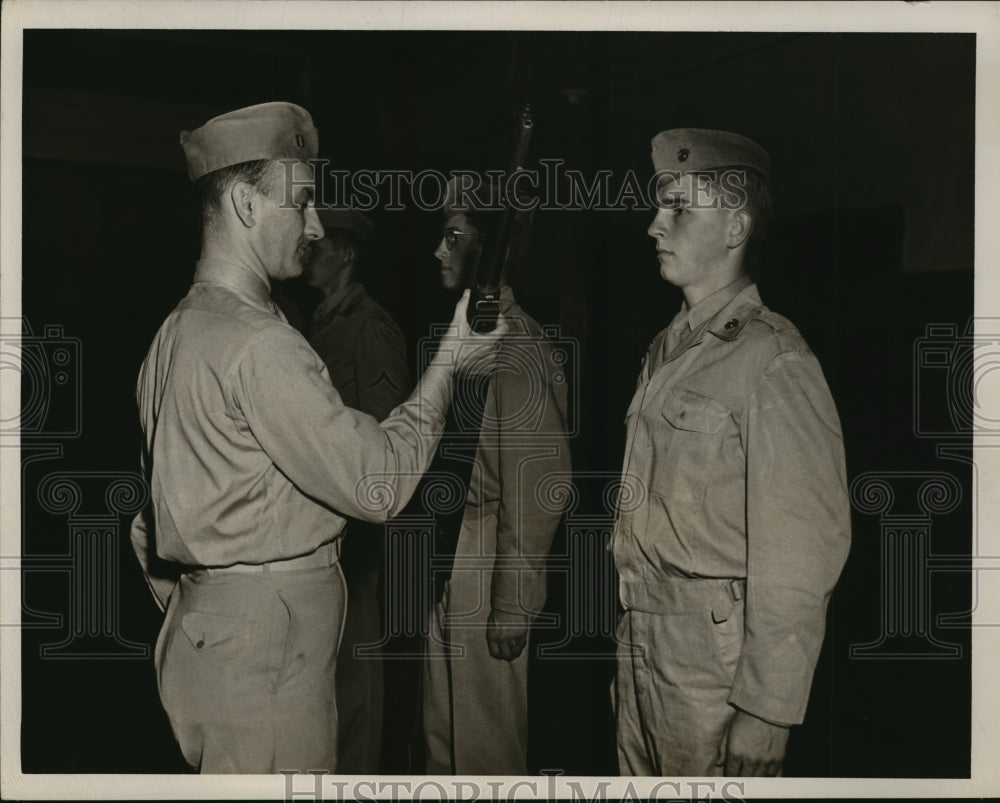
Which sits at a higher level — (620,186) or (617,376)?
(620,186)

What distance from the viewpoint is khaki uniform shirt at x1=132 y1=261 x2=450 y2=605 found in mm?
2066

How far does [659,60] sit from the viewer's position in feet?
7.09

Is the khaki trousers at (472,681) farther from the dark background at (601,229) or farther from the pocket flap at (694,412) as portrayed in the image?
the pocket flap at (694,412)

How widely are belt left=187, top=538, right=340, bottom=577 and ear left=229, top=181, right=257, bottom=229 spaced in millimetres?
708

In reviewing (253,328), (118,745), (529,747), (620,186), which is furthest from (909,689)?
(118,745)

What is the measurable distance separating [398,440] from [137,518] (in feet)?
1.99

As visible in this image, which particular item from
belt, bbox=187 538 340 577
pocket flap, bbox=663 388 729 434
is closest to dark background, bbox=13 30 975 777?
pocket flap, bbox=663 388 729 434

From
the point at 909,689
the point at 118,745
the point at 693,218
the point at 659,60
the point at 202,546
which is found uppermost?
the point at 659,60

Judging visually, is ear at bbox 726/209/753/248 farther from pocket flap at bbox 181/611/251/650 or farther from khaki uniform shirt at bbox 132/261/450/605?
pocket flap at bbox 181/611/251/650

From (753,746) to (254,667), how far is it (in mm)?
Result: 1052

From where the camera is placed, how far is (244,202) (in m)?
2.15

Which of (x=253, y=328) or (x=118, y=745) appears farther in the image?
(x=118, y=745)

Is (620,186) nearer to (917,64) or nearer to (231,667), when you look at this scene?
(917,64)

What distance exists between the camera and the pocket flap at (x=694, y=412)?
2.05 m
